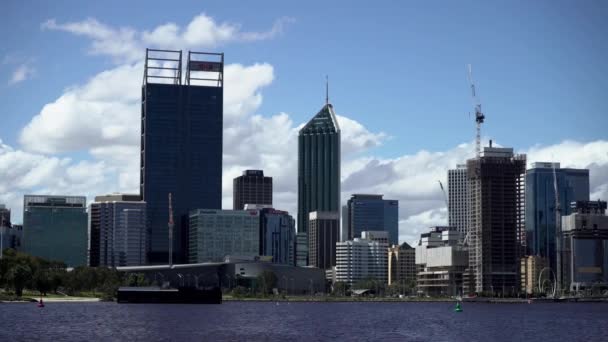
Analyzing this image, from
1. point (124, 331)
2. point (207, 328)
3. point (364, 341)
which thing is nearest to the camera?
point (364, 341)

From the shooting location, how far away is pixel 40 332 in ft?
578

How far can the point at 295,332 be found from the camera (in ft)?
625

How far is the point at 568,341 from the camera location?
178500 mm

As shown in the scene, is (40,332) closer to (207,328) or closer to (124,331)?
(124,331)

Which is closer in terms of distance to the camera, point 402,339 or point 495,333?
point 402,339

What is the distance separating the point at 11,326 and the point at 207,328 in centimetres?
Answer: 3297

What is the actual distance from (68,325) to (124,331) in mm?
21053

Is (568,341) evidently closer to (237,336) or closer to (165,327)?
(237,336)

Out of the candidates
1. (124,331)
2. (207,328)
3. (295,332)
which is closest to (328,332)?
(295,332)

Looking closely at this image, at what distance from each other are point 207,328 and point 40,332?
1234 inches

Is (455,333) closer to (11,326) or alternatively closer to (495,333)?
(495,333)

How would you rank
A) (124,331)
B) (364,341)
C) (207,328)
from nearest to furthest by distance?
(364,341) → (124,331) → (207,328)

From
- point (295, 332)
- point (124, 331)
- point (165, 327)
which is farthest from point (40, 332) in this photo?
point (295, 332)

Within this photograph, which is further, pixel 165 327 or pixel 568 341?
pixel 165 327
